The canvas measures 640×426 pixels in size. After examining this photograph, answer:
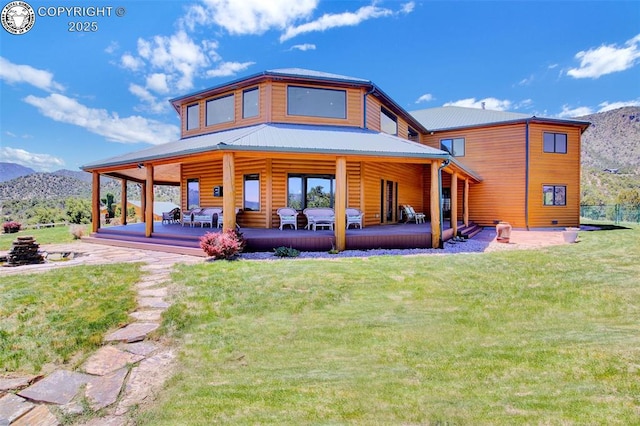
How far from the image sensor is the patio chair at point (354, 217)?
36.7 feet

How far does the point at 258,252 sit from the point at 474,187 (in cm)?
1354

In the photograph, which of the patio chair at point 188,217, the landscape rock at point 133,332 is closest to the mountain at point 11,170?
the patio chair at point 188,217

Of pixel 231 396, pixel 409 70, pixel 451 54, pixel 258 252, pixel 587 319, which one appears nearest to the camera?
pixel 231 396

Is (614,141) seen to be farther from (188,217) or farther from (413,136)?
(188,217)

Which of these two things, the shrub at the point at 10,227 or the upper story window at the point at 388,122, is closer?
the upper story window at the point at 388,122

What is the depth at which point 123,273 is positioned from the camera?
5918mm

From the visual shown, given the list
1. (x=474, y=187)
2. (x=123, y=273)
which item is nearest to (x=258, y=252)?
(x=123, y=273)

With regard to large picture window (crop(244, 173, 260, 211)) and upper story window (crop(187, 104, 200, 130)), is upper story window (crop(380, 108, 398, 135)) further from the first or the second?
upper story window (crop(187, 104, 200, 130))

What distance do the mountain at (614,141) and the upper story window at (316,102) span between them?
185ft

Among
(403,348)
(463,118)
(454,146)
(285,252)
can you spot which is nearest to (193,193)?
(285,252)

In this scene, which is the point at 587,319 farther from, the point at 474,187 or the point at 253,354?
the point at 474,187

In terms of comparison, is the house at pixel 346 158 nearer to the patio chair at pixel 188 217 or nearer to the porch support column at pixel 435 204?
the porch support column at pixel 435 204

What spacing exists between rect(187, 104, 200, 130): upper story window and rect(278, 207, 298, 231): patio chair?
250 inches

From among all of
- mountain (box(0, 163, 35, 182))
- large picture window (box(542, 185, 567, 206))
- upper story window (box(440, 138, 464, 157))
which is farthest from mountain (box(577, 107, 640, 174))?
mountain (box(0, 163, 35, 182))
